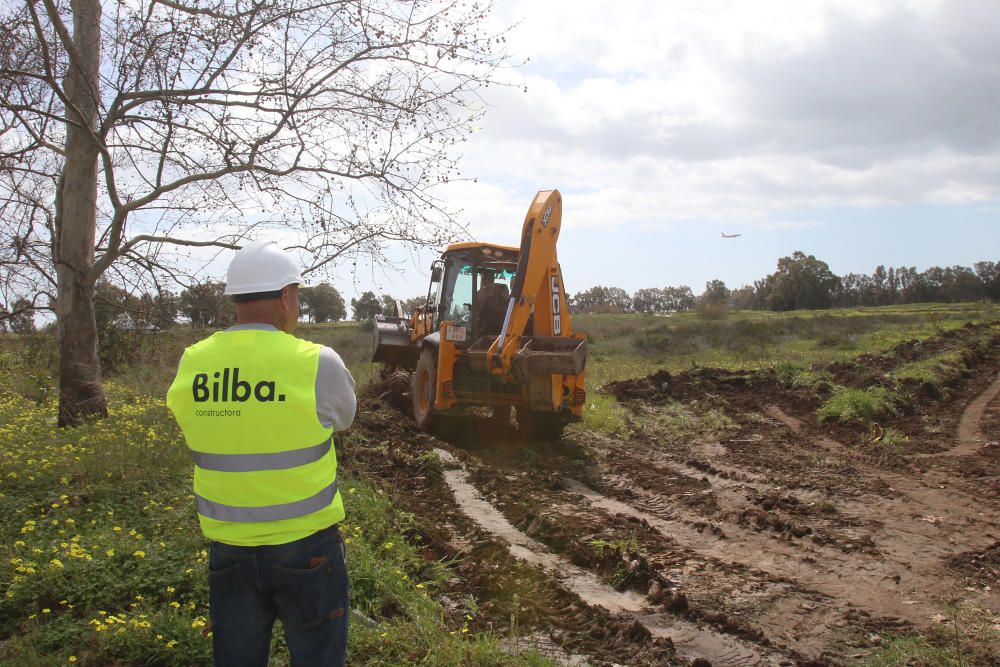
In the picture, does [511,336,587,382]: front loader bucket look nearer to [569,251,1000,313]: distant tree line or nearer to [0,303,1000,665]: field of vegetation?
[0,303,1000,665]: field of vegetation

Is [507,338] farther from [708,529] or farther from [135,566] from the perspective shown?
[135,566]

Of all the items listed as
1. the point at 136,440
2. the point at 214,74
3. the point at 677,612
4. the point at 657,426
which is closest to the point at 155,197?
the point at 214,74

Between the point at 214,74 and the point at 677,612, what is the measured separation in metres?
6.24

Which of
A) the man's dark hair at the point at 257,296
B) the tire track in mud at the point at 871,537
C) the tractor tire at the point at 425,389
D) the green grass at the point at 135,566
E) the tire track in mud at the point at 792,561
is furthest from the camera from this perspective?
the tractor tire at the point at 425,389

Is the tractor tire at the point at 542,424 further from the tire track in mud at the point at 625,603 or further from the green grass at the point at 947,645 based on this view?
the green grass at the point at 947,645

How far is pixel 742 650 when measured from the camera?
4.36 metres

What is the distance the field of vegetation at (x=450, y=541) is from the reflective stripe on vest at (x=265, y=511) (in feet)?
5.10

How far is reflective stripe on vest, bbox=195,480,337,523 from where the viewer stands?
8.48 feet

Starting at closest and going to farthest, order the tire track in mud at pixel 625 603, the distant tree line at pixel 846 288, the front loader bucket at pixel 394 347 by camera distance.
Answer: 1. the tire track in mud at pixel 625 603
2. the front loader bucket at pixel 394 347
3. the distant tree line at pixel 846 288

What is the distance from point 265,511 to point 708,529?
197 inches

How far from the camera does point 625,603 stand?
199 inches

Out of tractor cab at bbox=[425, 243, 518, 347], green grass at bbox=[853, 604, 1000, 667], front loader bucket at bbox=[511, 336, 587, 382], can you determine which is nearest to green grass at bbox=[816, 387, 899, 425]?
front loader bucket at bbox=[511, 336, 587, 382]

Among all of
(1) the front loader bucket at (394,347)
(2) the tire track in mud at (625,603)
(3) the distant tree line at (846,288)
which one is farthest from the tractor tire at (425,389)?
(3) the distant tree line at (846,288)

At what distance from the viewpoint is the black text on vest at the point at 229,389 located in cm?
259
